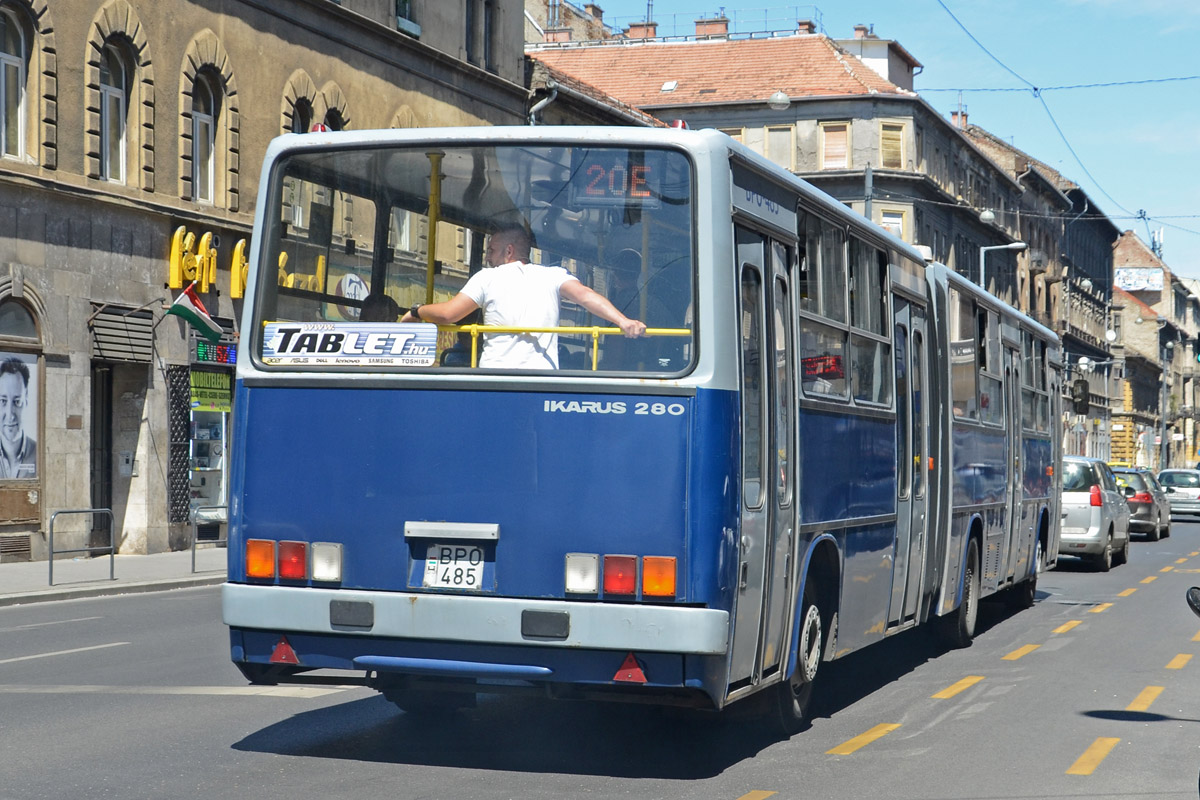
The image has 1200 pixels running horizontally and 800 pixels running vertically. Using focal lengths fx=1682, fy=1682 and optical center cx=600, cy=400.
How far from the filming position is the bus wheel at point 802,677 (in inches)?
354

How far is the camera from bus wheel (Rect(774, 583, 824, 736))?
900 centimetres

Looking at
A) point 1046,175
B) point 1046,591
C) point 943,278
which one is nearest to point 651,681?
point 943,278

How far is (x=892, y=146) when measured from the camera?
223 feet

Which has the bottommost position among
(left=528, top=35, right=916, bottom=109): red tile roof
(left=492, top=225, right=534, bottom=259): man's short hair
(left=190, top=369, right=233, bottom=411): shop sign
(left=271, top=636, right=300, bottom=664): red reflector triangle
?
(left=271, top=636, right=300, bottom=664): red reflector triangle

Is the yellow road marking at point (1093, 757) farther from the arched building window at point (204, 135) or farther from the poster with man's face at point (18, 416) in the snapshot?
the arched building window at point (204, 135)

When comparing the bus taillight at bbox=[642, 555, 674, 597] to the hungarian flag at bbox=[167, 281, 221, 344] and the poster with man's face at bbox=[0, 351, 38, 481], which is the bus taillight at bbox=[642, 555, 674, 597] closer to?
the poster with man's face at bbox=[0, 351, 38, 481]

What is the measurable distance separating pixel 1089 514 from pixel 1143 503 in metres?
12.5

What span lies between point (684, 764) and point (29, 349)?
18500mm

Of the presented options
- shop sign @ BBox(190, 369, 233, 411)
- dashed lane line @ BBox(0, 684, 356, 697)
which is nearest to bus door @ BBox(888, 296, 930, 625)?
dashed lane line @ BBox(0, 684, 356, 697)

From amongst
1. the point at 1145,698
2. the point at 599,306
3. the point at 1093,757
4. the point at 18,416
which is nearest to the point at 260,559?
the point at 599,306

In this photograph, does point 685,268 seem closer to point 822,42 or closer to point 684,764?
point 684,764

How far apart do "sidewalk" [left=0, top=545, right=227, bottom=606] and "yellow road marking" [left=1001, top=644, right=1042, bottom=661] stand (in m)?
10.6

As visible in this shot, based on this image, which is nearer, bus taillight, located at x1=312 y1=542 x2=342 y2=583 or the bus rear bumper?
the bus rear bumper

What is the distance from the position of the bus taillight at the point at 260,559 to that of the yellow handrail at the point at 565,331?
128 cm
